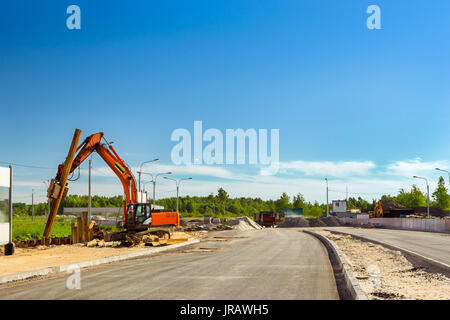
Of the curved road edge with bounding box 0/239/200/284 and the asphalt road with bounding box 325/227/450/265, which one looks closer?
the curved road edge with bounding box 0/239/200/284

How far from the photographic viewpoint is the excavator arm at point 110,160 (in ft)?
94.9

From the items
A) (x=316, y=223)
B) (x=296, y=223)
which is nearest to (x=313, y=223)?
(x=316, y=223)

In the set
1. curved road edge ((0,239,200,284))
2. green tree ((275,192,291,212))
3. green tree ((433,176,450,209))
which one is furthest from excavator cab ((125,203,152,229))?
green tree ((275,192,291,212))

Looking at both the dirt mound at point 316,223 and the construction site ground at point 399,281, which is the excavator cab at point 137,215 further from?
the dirt mound at point 316,223

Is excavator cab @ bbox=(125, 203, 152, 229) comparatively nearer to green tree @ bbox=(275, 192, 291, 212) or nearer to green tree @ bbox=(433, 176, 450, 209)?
green tree @ bbox=(433, 176, 450, 209)

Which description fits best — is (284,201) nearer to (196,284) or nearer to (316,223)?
(316,223)

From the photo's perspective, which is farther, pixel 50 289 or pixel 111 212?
pixel 111 212

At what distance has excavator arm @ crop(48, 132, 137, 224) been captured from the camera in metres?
28.9

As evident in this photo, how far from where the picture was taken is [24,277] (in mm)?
15234
